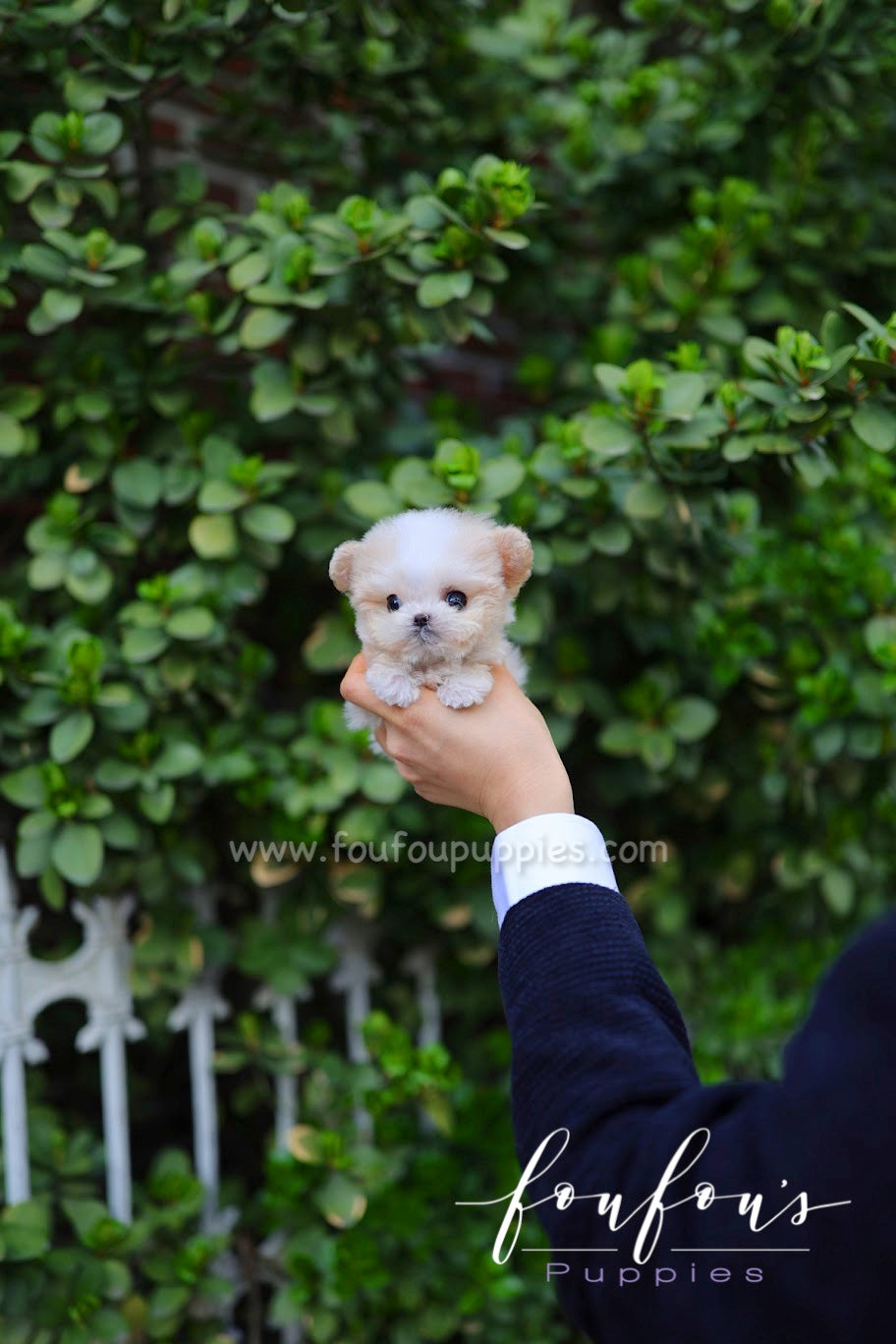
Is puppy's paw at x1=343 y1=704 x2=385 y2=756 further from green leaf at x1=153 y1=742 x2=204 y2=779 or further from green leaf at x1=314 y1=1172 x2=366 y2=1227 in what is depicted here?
green leaf at x1=314 y1=1172 x2=366 y2=1227

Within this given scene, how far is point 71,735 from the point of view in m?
1.76

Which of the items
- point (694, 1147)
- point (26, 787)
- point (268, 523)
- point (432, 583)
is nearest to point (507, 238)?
point (268, 523)

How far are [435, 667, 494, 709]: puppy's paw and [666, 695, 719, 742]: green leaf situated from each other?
933 millimetres

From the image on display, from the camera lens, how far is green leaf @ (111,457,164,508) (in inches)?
75.5

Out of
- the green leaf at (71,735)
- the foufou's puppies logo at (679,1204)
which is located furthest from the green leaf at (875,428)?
the green leaf at (71,735)

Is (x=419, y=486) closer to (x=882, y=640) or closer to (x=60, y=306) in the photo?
(x=60, y=306)

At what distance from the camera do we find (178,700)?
1.96 meters

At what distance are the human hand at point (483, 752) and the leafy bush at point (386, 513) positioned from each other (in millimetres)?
598

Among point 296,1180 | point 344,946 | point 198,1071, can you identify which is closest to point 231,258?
point 344,946

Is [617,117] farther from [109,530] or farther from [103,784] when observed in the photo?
[103,784]

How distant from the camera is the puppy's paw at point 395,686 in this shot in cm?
124

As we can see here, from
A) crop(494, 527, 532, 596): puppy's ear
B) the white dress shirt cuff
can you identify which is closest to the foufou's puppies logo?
the white dress shirt cuff

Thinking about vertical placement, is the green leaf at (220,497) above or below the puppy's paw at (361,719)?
below

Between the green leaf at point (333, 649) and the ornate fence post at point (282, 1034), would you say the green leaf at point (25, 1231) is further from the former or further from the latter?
the green leaf at point (333, 649)
